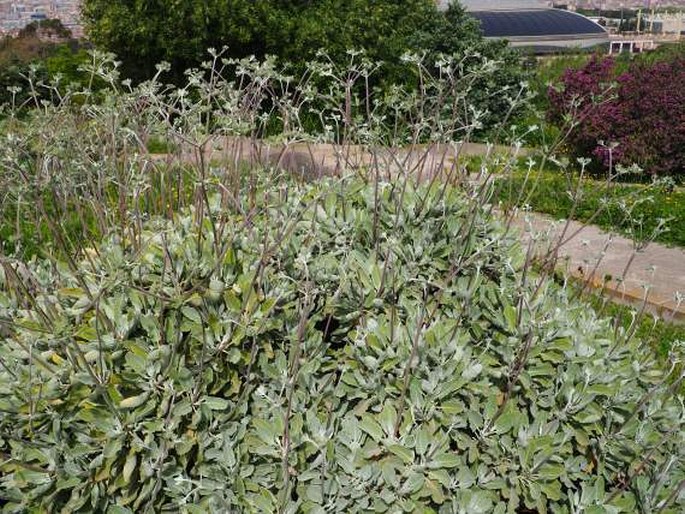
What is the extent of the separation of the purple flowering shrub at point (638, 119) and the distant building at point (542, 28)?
29059 millimetres

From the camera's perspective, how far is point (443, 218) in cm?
249

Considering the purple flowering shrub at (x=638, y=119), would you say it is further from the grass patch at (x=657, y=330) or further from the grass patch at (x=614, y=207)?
the grass patch at (x=657, y=330)

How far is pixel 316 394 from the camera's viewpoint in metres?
2.17

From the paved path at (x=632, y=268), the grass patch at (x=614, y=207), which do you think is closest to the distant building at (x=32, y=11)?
the grass patch at (x=614, y=207)

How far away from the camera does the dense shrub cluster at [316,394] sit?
2.01 meters

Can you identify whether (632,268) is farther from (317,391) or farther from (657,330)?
(317,391)

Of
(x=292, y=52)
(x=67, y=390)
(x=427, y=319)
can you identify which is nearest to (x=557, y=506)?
(x=427, y=319)

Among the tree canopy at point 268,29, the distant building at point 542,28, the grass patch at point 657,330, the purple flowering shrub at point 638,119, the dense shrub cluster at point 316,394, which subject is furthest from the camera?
the distant building at point 542,28

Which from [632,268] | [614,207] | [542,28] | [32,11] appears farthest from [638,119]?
[32,11]

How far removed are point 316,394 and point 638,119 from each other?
26.5 feet

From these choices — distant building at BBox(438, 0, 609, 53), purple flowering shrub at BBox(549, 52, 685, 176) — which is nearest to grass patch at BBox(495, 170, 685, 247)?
purple flowering shrub at BBox(549, 52, 685, 176)

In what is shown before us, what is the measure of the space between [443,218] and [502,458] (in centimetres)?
84

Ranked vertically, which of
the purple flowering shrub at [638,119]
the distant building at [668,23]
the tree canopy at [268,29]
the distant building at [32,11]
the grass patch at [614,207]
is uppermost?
the distant building at [32,11]

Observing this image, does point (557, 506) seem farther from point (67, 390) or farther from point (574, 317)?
point (67, 390)
